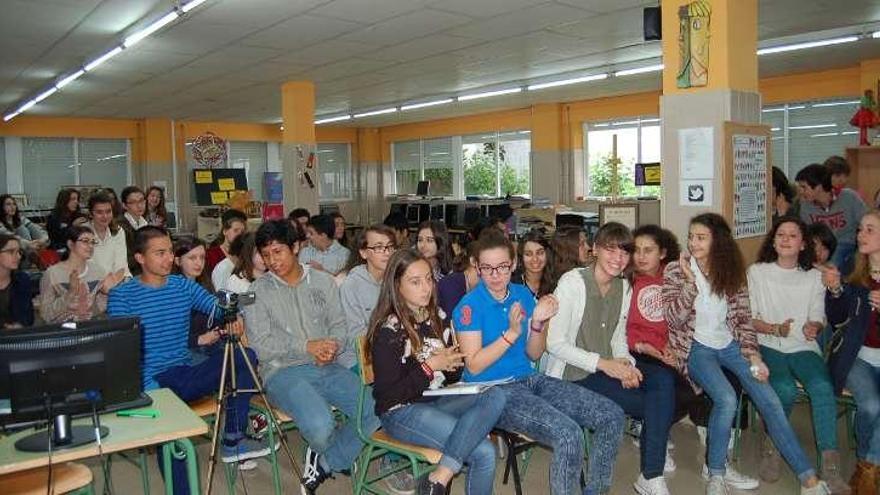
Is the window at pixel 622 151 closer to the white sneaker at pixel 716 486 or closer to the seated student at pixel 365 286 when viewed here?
the seated student at pixel 365 286

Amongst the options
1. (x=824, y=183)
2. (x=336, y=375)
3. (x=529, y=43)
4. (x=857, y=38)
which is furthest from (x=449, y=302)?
(x=857, y=38)

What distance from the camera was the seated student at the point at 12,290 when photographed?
4.12 m

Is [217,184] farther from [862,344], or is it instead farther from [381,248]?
[862,344]

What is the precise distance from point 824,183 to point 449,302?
126 inches

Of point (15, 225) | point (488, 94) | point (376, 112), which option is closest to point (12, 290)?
point (15, 225)

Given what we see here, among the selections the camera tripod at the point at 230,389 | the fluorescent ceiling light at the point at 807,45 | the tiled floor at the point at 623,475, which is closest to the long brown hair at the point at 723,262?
the tiled floor at the point at 623,475

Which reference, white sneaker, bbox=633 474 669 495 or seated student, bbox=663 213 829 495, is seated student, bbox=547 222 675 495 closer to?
white sneaker, bbox=633 474 669 495

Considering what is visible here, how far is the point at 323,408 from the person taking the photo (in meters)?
3.09

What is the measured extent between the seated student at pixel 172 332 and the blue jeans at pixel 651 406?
65.8 inches

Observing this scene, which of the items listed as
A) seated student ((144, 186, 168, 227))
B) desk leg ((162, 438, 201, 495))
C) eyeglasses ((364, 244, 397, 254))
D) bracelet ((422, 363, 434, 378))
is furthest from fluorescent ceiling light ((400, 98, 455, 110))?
desk leg ((162, 438, 201, 495))

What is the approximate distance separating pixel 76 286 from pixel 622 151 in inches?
405

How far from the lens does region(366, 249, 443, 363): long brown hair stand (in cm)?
288

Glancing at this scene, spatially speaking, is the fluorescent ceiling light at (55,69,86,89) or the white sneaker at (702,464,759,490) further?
the fluorescent ceiling light at (55,69,86,89)

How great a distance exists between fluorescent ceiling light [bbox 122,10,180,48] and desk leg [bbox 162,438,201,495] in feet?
13.1
